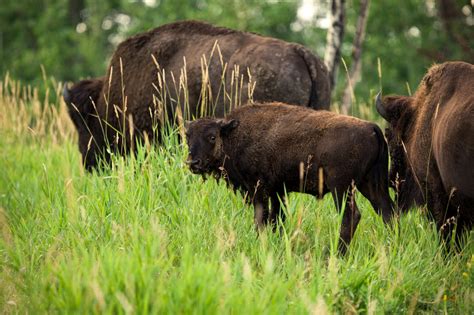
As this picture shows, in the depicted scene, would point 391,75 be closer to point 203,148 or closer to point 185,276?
point 203,148

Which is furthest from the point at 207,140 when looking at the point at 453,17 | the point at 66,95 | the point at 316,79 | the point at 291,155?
the point at 453,17

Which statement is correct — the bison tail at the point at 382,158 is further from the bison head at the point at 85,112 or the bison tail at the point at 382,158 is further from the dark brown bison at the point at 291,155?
the bison head at the point at 85,112

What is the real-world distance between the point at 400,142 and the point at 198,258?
97.7 inches

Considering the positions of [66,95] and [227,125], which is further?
[66,95]

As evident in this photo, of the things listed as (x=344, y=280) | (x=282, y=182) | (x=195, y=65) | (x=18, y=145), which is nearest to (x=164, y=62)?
(x=195, y=65)

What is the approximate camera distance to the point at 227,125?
6109 mm

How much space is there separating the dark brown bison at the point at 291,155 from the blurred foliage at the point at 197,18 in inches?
771

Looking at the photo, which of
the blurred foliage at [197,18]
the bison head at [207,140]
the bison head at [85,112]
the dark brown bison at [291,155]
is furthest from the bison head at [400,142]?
the blurred foliage at [197,18]

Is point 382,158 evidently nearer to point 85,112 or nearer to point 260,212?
point 260,212

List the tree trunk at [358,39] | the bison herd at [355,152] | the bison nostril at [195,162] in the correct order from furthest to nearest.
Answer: the tree trunk at [358,39] < the bison nostril at [195,162] < the bison herd at [355,152]

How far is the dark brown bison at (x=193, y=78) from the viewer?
25.7 ft

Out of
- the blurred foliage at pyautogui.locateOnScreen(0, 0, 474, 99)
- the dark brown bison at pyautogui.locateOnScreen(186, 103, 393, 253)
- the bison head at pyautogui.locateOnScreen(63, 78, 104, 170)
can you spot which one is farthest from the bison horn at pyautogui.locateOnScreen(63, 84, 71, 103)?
the blurred foliage at pyautogui.locateOnScreen(0, 0, 474, 99)

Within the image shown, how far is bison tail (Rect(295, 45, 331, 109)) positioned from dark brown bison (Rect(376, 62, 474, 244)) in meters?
1.50

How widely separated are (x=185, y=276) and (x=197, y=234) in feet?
4.95
